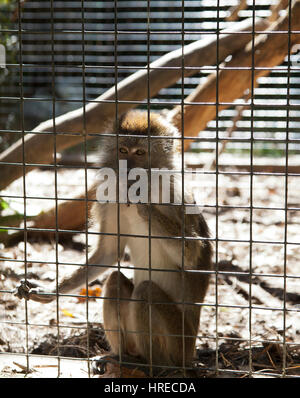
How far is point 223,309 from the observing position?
4.28m

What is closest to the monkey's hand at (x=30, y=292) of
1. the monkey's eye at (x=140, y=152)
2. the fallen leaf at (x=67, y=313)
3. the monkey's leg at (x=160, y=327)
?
the monkey's leg at (x=160, y=327)

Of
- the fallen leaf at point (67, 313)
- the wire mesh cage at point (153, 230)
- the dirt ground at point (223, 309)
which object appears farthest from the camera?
the fallen leaf at point (67, 313)

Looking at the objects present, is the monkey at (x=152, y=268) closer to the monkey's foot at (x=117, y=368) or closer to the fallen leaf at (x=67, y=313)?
the monkey's foot at (x=117, y=368)

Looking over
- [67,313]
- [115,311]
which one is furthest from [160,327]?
[67,313]

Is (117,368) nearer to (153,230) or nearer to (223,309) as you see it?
(153,230)

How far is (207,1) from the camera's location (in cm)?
598

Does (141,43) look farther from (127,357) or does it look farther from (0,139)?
(127,357)

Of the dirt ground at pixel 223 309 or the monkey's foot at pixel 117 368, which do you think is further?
the monkey's foot at pixel 117 368

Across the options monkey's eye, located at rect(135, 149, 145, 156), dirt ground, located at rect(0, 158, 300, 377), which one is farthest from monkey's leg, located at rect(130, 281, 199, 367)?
monkey's eye, located at rect(135, 149, 145, 156)

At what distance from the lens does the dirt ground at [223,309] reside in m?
3.11

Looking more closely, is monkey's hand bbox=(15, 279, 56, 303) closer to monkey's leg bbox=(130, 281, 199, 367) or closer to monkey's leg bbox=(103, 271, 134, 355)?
monkey's leg bbox=(103, 271, 134, 355)
